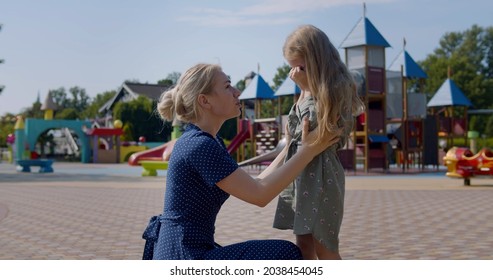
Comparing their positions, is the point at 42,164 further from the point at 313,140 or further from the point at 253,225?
the point at 313,140

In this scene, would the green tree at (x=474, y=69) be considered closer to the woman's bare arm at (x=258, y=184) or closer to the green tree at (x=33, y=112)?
the woman's bare arm at (x=258, y=184)

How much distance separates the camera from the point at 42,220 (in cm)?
708

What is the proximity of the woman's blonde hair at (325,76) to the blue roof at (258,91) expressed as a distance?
21838 millimetres

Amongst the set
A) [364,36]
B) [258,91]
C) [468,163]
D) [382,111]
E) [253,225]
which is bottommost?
[253,225]

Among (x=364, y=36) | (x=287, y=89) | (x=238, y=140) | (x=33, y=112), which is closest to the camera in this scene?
(x=364, y=36)

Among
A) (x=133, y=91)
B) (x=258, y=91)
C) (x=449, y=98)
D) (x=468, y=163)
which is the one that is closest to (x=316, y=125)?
(x=468, y=163)

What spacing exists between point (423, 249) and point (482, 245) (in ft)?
1.82

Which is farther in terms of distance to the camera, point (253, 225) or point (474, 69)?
point (474, 69)

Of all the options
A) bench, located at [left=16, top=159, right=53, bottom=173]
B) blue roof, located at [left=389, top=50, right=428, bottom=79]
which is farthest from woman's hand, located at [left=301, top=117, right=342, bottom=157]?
bench, located at [left=16, top=159, right=53, bottom=173]

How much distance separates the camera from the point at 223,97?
207 cm

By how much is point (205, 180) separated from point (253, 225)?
4487mm

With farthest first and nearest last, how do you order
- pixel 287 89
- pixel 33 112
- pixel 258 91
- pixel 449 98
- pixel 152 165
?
pixel 33 112
pixel 449 98
pixel 258 91
pixel 287 89
pixel 152 165

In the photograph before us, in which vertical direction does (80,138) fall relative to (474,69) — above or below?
below
